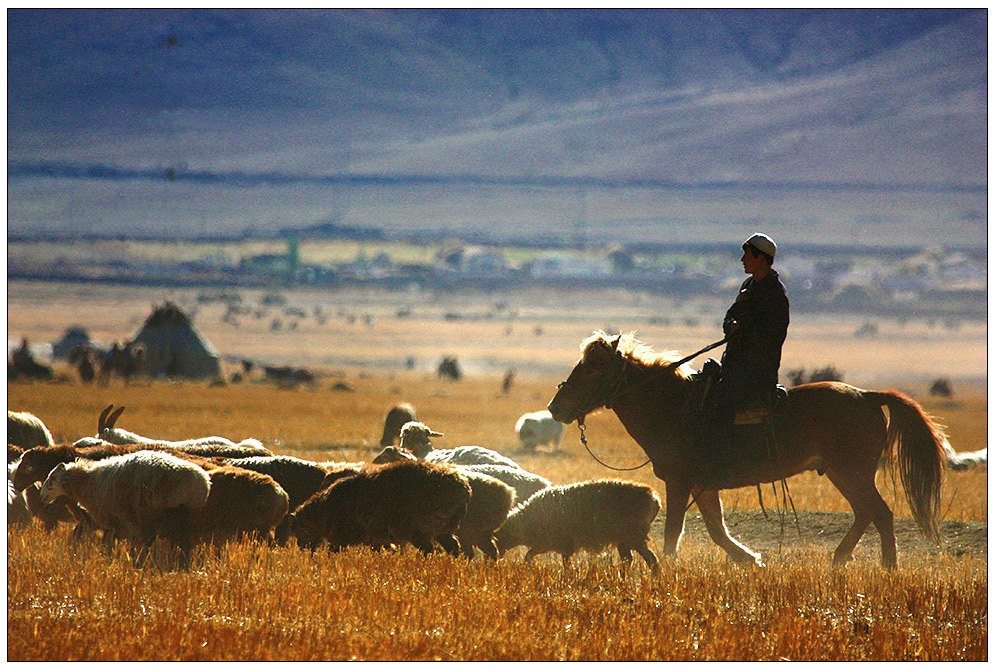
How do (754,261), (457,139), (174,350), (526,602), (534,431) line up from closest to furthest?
(526,602) < (754,261) < (534,431) < (174,350) < (457,139)

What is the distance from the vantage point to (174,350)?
55875 millimetres

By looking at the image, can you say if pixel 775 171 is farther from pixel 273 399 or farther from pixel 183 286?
pixel 273 399

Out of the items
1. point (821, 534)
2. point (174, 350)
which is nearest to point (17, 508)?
point (821, 534)

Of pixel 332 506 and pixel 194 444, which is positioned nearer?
pixel 332 506

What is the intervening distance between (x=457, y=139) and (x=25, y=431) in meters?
166

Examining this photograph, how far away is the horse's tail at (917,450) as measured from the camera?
371 inches

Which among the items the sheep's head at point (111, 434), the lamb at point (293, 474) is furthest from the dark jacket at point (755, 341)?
the sheep's head at point (111, 434)

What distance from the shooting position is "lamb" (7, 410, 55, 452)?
1263 cm

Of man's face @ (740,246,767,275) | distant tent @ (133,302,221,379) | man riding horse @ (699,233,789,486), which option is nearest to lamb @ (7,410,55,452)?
man riding horse @ (699,233,789,486)

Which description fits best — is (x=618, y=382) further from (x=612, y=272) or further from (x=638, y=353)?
(x=612, y=272)

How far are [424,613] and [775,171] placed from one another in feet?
430

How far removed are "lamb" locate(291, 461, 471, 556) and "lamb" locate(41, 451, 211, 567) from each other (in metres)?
0.90

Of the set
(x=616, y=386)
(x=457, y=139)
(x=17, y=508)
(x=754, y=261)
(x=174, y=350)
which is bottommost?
(x=17, y=508)

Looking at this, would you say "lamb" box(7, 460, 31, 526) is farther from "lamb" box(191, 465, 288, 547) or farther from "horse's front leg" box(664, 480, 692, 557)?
"horse's front leg" box(664, 480, 692, 557)
